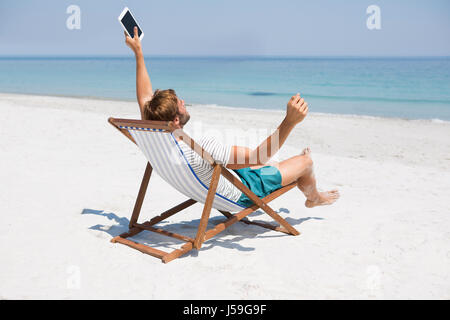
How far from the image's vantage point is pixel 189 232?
333cm

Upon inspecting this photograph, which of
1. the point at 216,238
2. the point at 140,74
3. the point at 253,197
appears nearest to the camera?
the point at 253,197

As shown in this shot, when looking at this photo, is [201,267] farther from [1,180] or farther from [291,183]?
[1,180]

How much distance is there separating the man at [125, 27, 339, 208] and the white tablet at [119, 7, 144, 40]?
1.5 inches

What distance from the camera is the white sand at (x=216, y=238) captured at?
94.7 inches

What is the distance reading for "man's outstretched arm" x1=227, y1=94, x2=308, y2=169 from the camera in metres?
2.40

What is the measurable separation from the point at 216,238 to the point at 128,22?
1.69 metres

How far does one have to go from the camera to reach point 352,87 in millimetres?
23922

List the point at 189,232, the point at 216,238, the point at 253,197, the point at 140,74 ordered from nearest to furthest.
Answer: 1. the point at 253,197
2. the point at 140,74
3. the point at 216,238
4. the point at 189,232

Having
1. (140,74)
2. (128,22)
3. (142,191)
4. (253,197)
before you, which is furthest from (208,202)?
(128,22)

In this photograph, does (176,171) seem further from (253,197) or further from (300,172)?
(300,172)

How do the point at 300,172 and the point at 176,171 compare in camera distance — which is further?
the point at 300,172

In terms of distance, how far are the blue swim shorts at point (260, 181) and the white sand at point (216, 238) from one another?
1.06 ft

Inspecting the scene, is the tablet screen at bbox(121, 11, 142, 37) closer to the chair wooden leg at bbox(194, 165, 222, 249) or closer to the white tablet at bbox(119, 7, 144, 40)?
the white tablet at bbox(119, 7, 144, 40)
